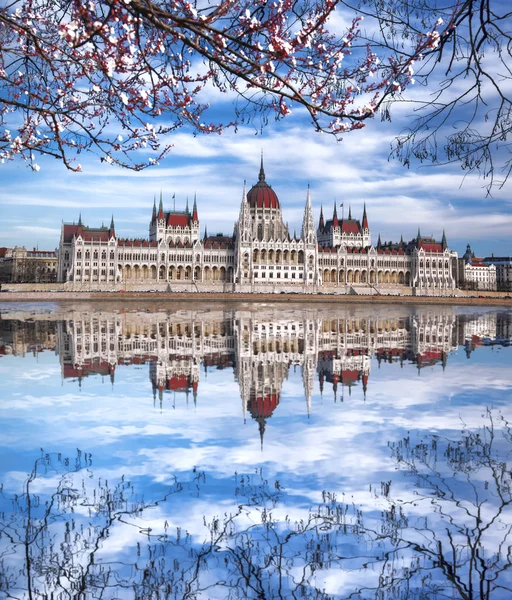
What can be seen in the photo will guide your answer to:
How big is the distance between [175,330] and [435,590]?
76.3 ft

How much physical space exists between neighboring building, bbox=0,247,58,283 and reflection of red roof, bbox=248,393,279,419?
392ft

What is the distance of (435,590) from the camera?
4.73 m

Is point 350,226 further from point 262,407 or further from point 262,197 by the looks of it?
point 262,407

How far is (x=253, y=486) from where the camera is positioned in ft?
22.3

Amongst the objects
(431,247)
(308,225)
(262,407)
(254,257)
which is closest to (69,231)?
(254,257)

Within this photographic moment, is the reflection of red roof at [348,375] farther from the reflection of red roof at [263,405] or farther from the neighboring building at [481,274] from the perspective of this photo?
the neighboring building at [481,274]

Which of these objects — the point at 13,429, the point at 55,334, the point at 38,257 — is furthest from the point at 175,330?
the point at 38,257

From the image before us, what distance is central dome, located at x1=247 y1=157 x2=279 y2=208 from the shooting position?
130m

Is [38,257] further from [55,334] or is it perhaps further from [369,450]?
[369,450]

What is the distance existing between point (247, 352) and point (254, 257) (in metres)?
103

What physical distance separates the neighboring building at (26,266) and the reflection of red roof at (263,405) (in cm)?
11935

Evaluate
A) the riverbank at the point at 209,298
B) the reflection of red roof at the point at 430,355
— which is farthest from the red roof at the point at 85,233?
the reflection of red roof at the point at 430,355

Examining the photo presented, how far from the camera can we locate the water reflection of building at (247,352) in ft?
43.2

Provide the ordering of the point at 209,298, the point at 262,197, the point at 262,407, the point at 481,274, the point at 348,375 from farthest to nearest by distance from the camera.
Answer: the point at 481,274
the point at 262,197
the point at 209,298
the point at 348,375
the point at 262,407
